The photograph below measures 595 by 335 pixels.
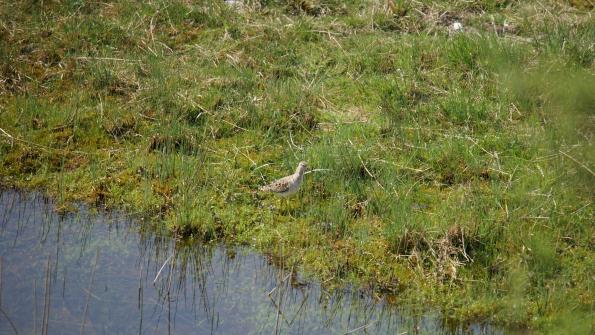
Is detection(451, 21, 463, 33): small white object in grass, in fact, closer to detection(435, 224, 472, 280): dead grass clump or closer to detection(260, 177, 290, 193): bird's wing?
detection(260, 177, 290, 193): bird's wing

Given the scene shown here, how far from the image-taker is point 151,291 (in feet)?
27.5

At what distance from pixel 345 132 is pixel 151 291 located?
12.1ft

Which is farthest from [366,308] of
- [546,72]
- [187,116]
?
[187,116]

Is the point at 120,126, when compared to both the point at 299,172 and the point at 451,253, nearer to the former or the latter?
the point at 299,172

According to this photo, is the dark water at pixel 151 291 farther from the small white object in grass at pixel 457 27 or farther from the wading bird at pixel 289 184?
the small white object in grass at pixel 457 27

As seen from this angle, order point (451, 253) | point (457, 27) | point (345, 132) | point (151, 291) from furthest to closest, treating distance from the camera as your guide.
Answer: point (457, 27) < point (345, 132) < point (451, 253) < point (151, 291)

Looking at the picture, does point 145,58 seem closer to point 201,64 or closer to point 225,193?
point 201,64

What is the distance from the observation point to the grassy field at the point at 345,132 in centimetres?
870

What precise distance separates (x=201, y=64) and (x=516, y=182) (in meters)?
4.99

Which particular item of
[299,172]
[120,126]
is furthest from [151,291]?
[120,126]

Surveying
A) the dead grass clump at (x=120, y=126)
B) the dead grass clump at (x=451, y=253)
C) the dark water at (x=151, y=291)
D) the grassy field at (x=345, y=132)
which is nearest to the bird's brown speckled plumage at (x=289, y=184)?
the grassy field at (x=345, y=132)

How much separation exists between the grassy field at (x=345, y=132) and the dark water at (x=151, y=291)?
1.07 ft

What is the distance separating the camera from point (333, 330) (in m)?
7.90

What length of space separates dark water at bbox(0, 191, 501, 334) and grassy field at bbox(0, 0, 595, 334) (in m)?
0.33
